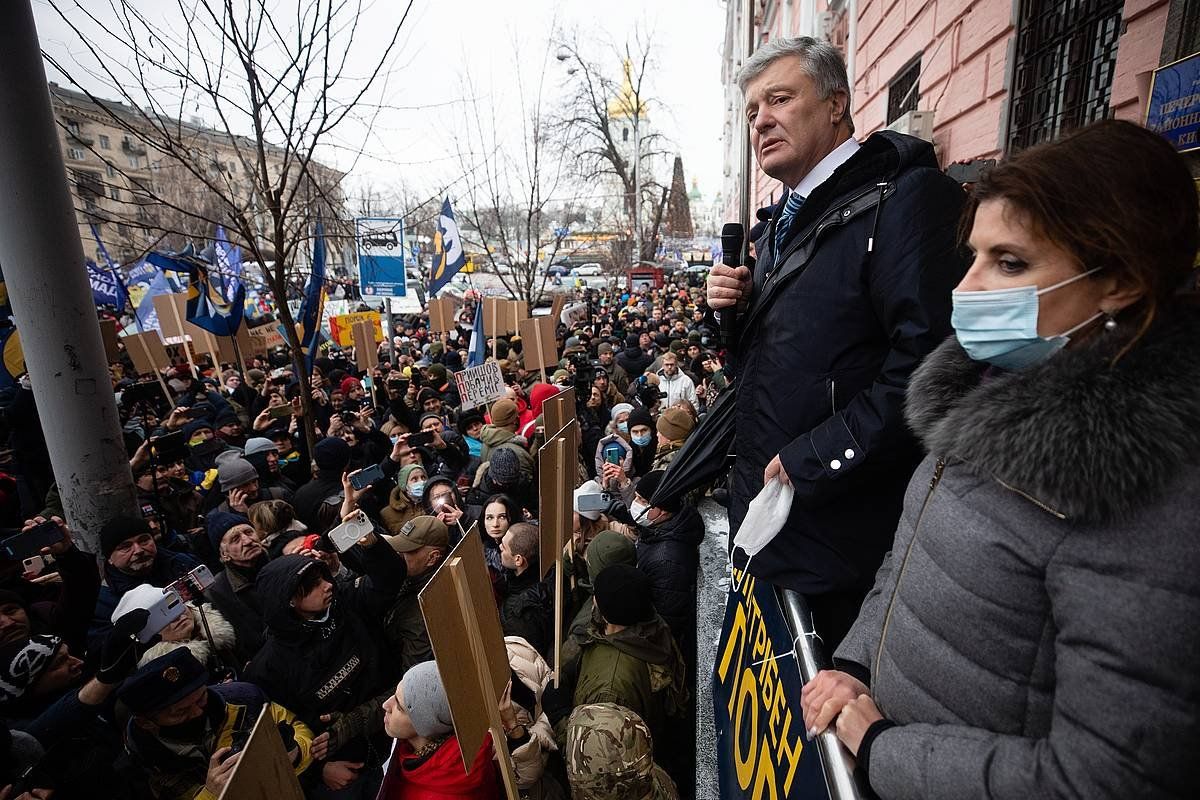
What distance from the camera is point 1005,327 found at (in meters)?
1.10

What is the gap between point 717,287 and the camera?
2.00m

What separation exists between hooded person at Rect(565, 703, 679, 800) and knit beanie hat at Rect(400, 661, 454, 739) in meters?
0.46

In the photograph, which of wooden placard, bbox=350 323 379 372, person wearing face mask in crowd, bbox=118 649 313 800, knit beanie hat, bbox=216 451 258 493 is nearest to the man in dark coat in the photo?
person wearing face mask in crowd, bbox=118 649 313 800

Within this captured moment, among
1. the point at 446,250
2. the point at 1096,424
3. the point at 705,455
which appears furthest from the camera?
the point at 446,250

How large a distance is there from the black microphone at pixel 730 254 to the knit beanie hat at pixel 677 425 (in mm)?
3110

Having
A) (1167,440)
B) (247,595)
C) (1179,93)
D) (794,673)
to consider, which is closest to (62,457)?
(247,595)

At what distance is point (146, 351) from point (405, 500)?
6.10 m

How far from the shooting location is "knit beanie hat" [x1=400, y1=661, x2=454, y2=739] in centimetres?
210

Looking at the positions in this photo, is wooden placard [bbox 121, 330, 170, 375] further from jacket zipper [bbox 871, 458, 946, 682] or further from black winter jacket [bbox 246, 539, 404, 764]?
jacket zipper [bbox 871, 458, 946, 682]

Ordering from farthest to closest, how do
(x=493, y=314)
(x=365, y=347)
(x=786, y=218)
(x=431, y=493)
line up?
(x=493, y=314) → (x=365, y=347) → (x=431, y=493) → (x=786, y=218)

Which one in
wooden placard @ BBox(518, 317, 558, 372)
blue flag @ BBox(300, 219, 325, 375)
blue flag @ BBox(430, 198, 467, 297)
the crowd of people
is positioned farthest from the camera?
blue flag @ BBox(430, 198, 467, 297)

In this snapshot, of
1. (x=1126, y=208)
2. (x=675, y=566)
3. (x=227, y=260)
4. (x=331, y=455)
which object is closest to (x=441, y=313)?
(x=227, y=260)

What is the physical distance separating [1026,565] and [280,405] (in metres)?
8.07

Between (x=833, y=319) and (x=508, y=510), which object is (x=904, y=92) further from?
(x=833, y=319)
